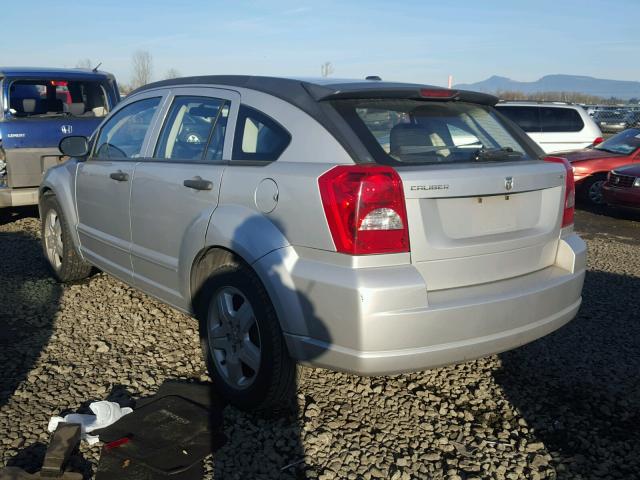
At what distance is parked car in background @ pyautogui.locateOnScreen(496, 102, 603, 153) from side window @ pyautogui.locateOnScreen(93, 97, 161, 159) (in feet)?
35.8

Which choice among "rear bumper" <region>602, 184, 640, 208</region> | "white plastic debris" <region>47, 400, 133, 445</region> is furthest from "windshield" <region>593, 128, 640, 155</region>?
"white plastic debris" <region>47, 400, 133, 445</region>

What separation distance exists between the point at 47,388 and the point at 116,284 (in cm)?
216

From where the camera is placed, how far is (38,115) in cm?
824

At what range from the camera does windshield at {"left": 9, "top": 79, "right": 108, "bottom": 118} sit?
824 centimetres

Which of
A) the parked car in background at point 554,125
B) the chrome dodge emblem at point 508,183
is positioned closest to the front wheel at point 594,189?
the parked car in background at point 554,125

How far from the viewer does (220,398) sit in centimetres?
359

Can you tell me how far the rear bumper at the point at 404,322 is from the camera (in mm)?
2789

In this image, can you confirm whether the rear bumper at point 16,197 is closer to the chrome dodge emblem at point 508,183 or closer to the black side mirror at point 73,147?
the black side mirror at point 73,147

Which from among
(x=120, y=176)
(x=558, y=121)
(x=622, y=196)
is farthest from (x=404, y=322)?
(x=558, y=121)

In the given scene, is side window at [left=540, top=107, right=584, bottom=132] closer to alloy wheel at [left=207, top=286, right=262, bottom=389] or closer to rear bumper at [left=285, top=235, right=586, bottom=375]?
rear bumper at [left=285, top=235, right=586, bottom=375]

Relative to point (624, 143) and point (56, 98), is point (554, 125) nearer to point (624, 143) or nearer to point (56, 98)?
point (624, 143)

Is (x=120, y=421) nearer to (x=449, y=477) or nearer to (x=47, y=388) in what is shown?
(x=47, y=388)

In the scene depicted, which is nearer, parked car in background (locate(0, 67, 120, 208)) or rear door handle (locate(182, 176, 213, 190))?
rear door handle (locate(182, 176, 213, 190))

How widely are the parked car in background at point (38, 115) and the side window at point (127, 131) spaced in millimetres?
3015
